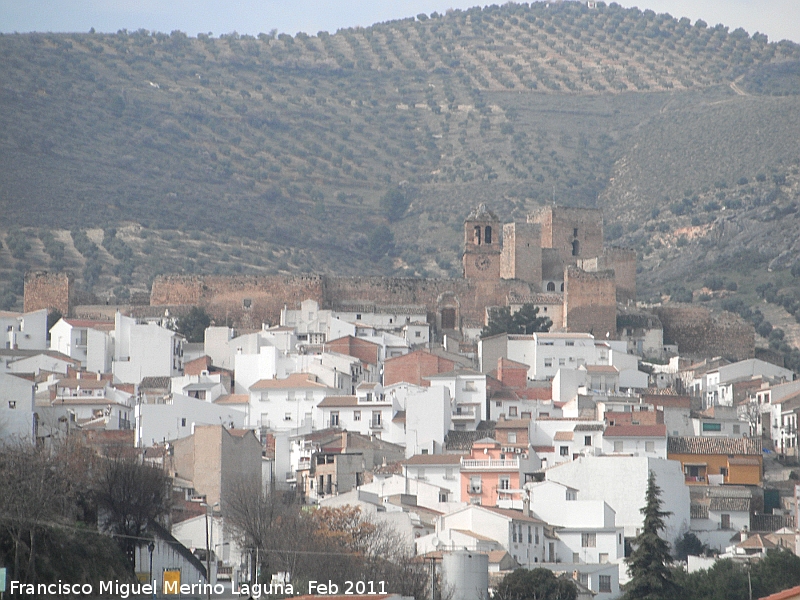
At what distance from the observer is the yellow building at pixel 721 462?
52.2 m

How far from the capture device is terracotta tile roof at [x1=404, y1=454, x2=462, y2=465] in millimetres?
51562

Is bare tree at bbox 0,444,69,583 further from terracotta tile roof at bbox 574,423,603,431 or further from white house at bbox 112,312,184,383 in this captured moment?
white house at bbox 112,312,184,383

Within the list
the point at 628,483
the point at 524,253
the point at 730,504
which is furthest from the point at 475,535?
the point at 524,253

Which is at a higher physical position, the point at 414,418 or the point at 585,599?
the point at 414,418

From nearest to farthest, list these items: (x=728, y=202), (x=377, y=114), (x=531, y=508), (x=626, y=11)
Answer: (x=531, y=508)
(x=728, y=202)
(x=377, y=114)
(x=626, y=11)

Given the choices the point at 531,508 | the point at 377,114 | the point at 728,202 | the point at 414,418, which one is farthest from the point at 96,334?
the point at 377,114

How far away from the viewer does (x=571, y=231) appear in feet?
258

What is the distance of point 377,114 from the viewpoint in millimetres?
159125

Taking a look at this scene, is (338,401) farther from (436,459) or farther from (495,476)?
(495,476)

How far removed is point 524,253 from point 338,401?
19247 mm

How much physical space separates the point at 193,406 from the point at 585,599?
64.7 ft

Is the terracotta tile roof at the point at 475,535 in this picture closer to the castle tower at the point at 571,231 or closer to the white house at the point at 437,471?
the white house at the point at 437,471

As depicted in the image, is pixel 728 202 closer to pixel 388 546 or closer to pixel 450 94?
pixel 450 94

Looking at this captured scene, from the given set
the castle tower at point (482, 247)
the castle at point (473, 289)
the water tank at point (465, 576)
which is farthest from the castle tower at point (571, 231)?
the water tank at point (465, 576)
